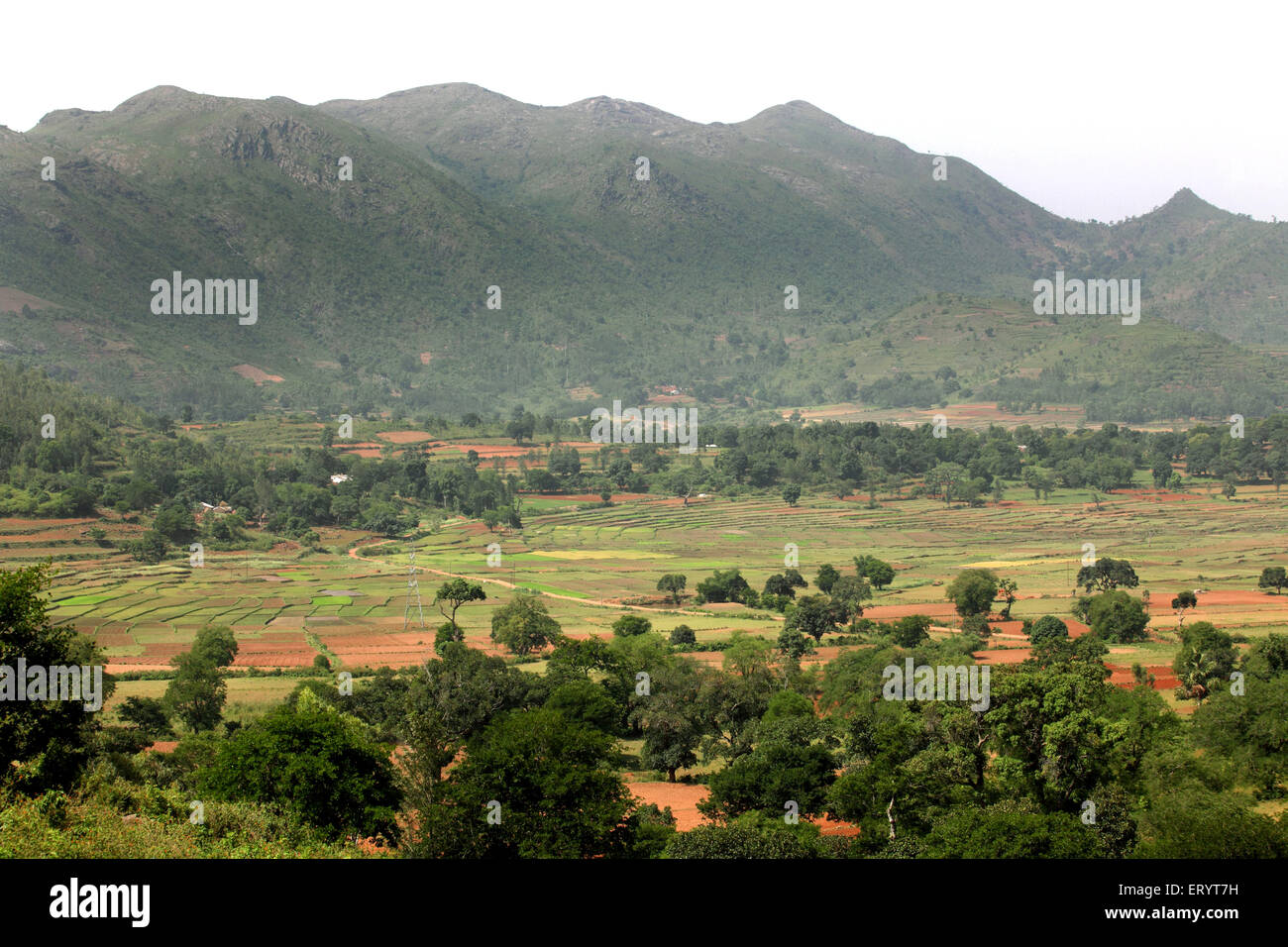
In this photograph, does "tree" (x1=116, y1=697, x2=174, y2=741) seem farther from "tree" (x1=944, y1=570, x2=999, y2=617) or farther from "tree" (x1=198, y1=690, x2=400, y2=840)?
"tree" (x1=944, y1=570, x2=999, y2=617)

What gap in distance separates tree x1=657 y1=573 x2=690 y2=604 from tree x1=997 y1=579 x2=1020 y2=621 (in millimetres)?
18852

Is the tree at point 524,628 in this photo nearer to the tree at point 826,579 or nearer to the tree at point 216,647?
the tree at point 216,647

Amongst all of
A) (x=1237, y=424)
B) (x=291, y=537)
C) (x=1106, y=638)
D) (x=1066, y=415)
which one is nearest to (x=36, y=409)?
(x=291, y=537)

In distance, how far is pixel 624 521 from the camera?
99.9 m

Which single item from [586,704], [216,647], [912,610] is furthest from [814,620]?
[216,647]

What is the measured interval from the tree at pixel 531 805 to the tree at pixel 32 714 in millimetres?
6877

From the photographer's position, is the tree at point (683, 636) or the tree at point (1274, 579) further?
the tree at point (1274, 579)

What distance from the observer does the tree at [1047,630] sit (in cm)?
5020

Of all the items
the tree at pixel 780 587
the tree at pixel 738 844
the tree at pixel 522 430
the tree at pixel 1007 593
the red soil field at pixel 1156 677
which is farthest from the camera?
the tree at pixel 522 430

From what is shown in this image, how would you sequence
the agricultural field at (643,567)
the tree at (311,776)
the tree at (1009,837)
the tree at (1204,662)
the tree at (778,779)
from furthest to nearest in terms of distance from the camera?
the agricultural field at (643,567) → the tree at (1204,662) → the tree at (778,779) → the tree at (311,776) → the tree at (1009,837)

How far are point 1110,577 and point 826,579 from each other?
55.7ft

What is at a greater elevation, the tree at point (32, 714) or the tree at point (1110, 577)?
the tree at point (32, 714)

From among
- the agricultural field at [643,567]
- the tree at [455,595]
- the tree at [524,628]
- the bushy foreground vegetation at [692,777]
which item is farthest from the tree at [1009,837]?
the tree at [455,595]
